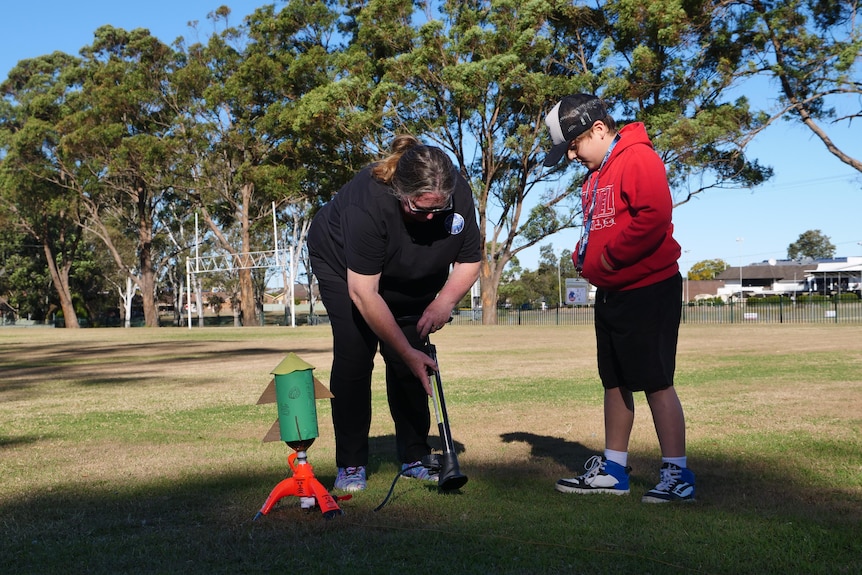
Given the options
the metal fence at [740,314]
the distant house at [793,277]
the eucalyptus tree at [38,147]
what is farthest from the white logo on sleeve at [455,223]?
the distant house at [793,277]

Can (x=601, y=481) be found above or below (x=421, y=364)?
below

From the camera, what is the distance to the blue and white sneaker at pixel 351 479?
4281 mm

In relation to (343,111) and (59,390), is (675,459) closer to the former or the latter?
(59,390)

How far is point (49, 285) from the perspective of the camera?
69.1 meters

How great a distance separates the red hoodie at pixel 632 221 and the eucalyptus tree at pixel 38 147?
50675mm

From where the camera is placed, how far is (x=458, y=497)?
13.1 feet

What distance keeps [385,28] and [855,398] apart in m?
31.6

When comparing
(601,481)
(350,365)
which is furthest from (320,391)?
(601,481)

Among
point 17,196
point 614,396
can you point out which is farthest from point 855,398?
point 17,196

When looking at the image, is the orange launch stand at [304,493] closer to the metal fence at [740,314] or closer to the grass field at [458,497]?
the grass field at [458,497]

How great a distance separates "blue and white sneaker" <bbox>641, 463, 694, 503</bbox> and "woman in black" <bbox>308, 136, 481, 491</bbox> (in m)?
1.12

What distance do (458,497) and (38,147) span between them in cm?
5227

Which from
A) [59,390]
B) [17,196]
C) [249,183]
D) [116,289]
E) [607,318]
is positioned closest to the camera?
[607,318]

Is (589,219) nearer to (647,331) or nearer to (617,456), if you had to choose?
(647,331)
